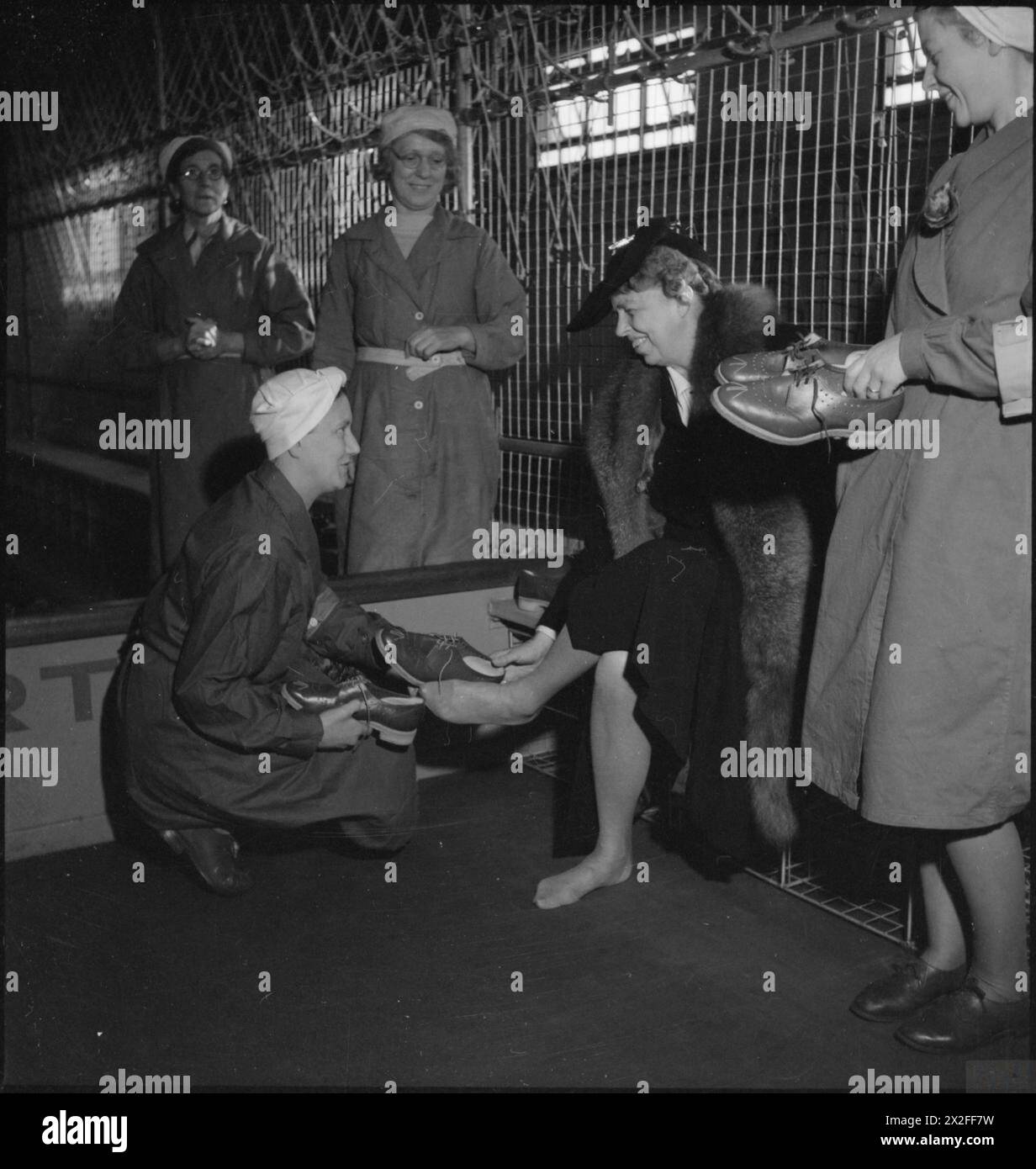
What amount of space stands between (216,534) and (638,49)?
223cm

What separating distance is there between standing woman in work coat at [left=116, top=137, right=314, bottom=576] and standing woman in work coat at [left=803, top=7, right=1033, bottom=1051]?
275 cm

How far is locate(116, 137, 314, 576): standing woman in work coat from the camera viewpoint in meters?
4.32

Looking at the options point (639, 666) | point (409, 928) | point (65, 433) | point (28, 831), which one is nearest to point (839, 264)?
point (639, 666)

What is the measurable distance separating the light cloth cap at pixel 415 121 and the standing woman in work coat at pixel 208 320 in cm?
80


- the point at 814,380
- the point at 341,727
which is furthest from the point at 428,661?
the point at 814,380

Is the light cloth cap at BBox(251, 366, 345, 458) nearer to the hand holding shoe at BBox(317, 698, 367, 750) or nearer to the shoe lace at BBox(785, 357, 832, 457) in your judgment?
the hand holding shoe at BBox(317, 698, 367, 750)

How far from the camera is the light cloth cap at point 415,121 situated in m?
3.73

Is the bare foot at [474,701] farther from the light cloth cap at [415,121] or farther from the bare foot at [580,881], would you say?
the light cloth cap at [415,121]

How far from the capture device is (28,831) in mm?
3088

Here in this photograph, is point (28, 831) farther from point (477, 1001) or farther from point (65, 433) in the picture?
point (65, 433)

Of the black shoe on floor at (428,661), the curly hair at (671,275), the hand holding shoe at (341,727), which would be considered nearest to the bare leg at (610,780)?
the black shoe on floor at (428,661)

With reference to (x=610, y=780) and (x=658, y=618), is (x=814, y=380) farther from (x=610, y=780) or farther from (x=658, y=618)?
(x=610, y=780)

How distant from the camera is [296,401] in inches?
108

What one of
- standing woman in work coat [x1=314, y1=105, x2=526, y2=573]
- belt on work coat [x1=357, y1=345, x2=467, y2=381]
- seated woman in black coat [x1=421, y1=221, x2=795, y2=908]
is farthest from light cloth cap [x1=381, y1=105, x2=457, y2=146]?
seated woman in black coat [x1=421, y1=221, x2=795, y2=908]
